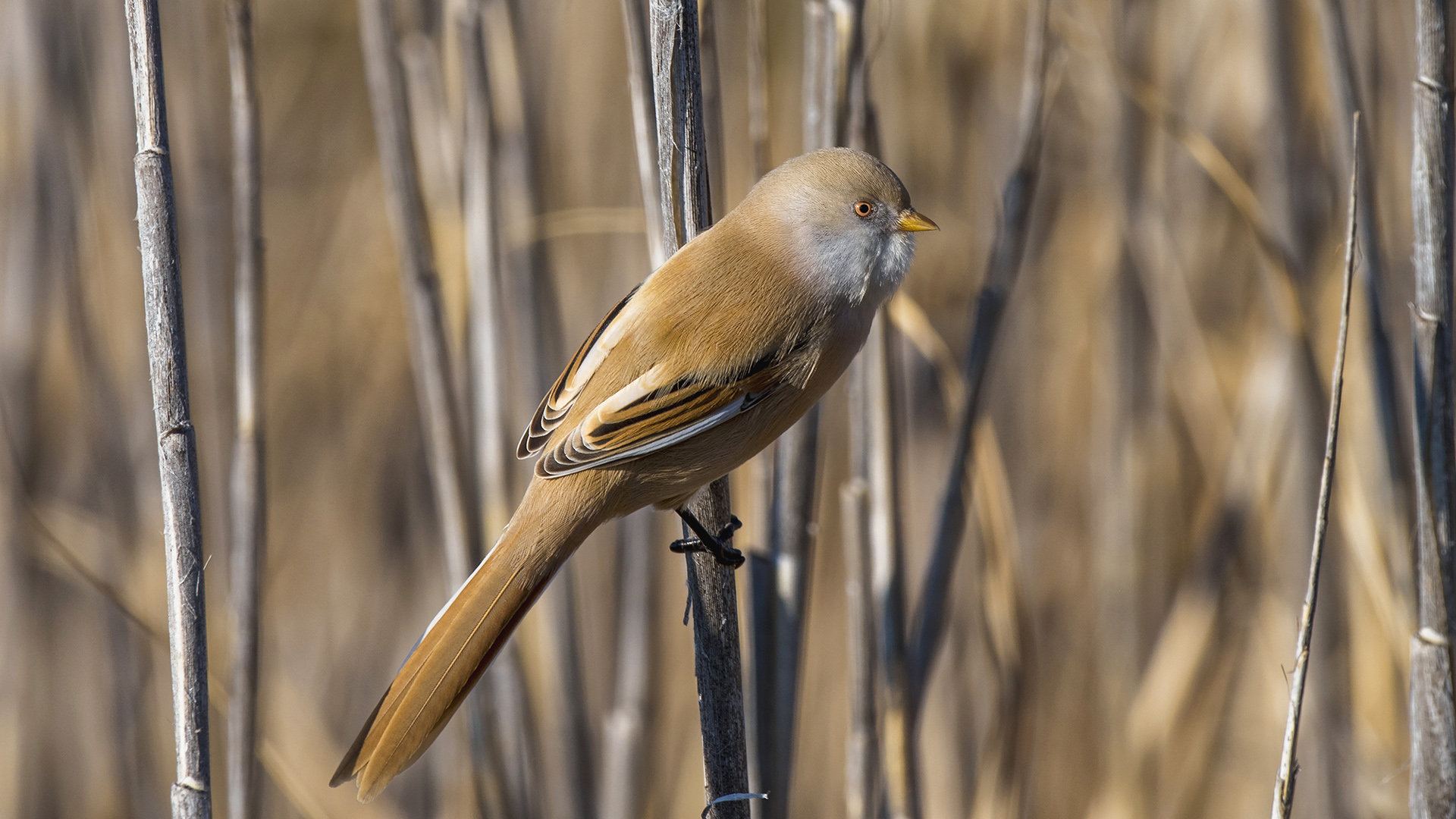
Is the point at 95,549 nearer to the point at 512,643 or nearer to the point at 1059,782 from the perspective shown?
the point at 512,643

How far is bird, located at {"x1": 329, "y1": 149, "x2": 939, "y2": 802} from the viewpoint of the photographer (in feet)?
4.50

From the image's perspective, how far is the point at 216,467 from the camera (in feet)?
8.31

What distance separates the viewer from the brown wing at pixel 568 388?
1.50 meters

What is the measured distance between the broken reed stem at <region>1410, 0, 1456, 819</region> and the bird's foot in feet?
Answer: 2.74

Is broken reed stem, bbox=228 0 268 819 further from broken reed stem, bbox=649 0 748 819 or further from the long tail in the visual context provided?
broken reed stem, bbox=649 0 748 819

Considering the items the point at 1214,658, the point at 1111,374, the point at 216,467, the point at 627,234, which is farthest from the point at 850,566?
the point at 216,467

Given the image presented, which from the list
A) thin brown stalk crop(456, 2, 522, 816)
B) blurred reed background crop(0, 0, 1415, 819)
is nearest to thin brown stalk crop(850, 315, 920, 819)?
blurred reed background crop(0, 0, 1415, 819)

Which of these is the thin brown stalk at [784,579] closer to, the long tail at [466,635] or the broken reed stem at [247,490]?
the long tail at [466,635]

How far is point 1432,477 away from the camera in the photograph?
4.37ft

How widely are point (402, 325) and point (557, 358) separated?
3.23 feet

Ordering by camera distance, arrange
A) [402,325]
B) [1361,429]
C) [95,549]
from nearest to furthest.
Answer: [1361,429]
[95,549]
[402,325]

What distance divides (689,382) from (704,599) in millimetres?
287

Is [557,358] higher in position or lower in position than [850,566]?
higher

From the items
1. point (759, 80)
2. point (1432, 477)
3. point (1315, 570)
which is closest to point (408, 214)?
point (759, 80)
